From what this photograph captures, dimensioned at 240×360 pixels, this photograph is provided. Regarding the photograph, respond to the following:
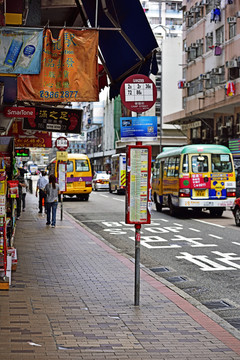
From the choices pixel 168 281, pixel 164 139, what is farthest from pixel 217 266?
pixel 164 139

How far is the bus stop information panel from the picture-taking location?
803cm

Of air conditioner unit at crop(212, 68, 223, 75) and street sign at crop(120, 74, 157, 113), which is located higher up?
air conditioner unit at crop(212, 68, 223, 75)

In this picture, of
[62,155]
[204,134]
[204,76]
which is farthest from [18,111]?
[204,134]

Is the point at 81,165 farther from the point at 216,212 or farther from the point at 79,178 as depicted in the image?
the point at 216,212

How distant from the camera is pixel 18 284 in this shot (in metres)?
9.16

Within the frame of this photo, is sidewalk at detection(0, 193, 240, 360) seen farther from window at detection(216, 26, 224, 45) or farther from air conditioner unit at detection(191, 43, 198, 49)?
air conditioner unit at detection(191, 43, 198, 49)

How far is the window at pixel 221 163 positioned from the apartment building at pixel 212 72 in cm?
1419

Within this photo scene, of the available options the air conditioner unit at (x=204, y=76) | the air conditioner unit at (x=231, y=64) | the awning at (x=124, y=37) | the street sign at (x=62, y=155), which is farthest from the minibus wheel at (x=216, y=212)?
the air conditioner unit at (x=204, y=76)

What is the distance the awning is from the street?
12.2 ft

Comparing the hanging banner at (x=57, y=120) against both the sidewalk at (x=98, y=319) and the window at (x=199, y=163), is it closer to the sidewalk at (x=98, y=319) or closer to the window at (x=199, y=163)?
the sidewalk at (x=98, y=319)

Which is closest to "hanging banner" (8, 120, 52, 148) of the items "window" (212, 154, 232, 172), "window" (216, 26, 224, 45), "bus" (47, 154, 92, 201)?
"window" (212, 154, 232, 172)

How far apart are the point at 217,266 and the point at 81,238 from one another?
529 centimetres

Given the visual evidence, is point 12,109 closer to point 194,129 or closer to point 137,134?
point 137,134

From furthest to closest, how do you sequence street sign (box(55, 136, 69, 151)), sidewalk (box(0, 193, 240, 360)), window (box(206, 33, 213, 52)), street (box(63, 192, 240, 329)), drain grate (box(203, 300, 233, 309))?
1. window (box(206, 33, 213, 52))
2. street sign (box(55, 136, 69, 151))
3. street (box(63, 192, 240, 329))
4. drain grate (box(203, 300, 233, 309))
5. sidewalk (box(0, 193, 240, 360))
